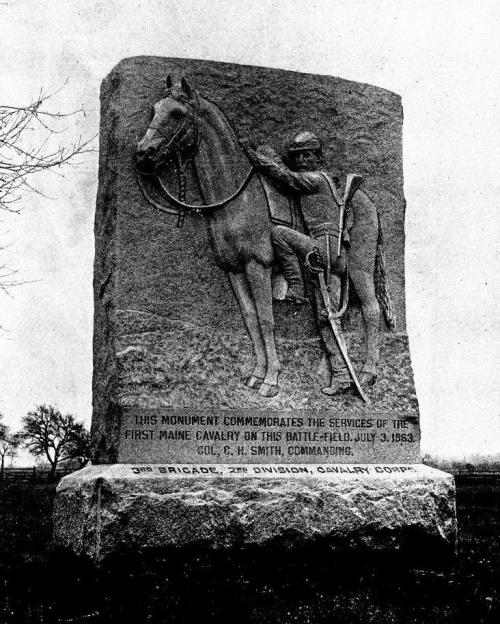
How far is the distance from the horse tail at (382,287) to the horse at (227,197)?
0.41m

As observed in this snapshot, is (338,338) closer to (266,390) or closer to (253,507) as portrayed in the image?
(266,390)

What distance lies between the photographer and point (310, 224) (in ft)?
27.8

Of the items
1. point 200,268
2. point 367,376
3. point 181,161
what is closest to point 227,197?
point 181,161

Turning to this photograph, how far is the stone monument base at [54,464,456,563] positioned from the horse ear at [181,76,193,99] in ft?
10.3

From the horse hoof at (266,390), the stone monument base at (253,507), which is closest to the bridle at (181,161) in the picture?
the horse hoof at (266,390)

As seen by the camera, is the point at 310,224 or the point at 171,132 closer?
the point at 171,132

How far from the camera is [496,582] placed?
7508mm

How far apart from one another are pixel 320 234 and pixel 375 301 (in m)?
0.79

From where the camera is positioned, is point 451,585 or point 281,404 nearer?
point 451,585

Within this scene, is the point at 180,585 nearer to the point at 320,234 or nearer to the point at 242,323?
the point at 242,323

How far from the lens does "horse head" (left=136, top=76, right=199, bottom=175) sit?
26.2ft

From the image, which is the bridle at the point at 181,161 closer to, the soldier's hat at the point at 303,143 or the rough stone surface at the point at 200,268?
the rough stone surface at the point at 200,268

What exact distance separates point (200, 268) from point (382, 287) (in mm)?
1761

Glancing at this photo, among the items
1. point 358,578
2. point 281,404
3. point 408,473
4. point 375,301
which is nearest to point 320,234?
point 375,301
